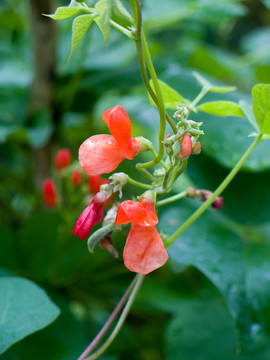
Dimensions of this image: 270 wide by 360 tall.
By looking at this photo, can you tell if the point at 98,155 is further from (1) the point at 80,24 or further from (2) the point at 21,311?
(2) the point at 21,311

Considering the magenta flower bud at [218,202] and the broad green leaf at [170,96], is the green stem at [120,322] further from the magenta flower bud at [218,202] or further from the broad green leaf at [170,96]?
the broad green leaf at [170,96]

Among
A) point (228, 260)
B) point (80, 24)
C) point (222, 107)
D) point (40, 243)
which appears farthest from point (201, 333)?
point (80, 24)

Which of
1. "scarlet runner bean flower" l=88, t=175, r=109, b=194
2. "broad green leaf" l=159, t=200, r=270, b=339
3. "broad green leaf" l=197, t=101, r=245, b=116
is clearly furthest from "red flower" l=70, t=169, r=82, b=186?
"broad green leaf" l=197, t=101, r=245, b=116

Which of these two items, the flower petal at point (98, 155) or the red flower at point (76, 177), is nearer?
the flower petal at point (98, 155)

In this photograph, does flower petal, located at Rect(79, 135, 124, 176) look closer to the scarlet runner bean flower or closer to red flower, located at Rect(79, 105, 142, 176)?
red flower, located at Rect(79, 105, 142, 176)

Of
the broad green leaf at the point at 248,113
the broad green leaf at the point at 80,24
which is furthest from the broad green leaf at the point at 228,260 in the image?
the broad green leaf at the point at 80,24

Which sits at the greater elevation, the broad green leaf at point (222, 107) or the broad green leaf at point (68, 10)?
the broad green leaf at point (68, 10)
